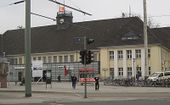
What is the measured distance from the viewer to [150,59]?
3356 inches

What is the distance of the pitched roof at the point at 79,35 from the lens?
8950 cm

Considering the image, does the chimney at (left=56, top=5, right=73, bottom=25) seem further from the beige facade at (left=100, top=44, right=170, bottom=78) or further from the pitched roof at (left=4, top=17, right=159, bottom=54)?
the beige facade at (left=100, top=44, right=170, bottom=78)

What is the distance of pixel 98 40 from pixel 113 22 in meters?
5.39

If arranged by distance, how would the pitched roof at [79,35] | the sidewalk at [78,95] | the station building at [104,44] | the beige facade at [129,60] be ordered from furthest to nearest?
1. the pitched roof at [79,35]
2. the station building at [104,44]
3. the beige facade at [129,60]
4. the sidewalk at [78,95]

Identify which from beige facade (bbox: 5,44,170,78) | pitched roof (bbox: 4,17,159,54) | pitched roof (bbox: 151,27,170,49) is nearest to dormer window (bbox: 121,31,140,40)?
pitched roof (bbox: 4,17,159,54)

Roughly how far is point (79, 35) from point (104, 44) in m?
8.66

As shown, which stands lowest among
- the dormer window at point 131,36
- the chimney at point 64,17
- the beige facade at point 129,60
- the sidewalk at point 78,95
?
the sidewalk at point 78,95

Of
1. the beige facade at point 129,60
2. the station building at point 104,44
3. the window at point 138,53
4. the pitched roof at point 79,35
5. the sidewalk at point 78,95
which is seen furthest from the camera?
the pitched roof at point 79,35

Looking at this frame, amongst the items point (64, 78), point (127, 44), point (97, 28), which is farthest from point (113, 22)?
point (64, 78)

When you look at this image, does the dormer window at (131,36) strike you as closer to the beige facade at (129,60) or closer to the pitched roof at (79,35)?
the pitched roof at (79,35)

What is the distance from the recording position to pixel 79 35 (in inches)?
3875

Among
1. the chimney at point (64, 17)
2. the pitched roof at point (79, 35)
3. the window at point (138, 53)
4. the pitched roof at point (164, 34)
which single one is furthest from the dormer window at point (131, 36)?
the chimney at point (64, 17)

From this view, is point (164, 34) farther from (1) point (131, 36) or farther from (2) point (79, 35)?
(2) point (79, 35)

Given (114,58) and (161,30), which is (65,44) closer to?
(114,58)
